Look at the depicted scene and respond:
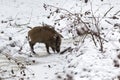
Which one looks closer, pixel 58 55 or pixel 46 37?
pixel 58 55

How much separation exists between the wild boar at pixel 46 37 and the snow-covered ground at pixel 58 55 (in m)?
0.27

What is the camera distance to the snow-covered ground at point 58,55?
8.22 meters

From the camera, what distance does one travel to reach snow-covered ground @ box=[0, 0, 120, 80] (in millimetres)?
8219

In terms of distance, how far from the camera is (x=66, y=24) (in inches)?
513

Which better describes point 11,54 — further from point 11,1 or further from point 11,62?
point 11,1

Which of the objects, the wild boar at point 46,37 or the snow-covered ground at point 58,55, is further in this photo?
the wild boar at point 46,37

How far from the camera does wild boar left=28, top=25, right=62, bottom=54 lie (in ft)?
34.3

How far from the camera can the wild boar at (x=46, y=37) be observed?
10.5 m

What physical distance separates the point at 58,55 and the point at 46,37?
619 mm

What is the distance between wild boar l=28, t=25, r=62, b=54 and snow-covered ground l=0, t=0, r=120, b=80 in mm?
268

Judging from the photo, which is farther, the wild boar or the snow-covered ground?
the wild boar

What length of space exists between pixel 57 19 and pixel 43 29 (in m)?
3.36

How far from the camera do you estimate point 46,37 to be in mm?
10523

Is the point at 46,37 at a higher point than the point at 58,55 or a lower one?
higher
